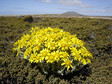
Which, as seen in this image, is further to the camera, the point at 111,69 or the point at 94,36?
the point at 94,36

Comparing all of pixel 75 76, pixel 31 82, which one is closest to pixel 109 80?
pixel 75 76

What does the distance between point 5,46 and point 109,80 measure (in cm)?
485

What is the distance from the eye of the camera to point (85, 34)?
19.1 ft

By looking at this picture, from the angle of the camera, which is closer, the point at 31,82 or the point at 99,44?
the point at 31,82

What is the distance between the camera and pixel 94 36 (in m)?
5.86

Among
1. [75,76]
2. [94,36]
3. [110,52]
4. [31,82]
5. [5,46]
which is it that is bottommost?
[31,82]

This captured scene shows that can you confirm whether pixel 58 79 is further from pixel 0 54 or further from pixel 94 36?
pixel 94 36

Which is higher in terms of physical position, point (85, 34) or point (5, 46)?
point (85, 34)

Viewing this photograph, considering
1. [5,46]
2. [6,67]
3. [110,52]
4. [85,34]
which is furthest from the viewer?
[85,34]

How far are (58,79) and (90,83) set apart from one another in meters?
1.11

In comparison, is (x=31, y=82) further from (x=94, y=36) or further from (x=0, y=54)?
(x=94, y=36)

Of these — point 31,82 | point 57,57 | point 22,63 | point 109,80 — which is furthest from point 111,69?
point 22,63

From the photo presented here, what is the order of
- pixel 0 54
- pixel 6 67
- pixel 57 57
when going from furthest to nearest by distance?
1. pixel 0 54
2. pixel 6 67
3. pixel 57 57

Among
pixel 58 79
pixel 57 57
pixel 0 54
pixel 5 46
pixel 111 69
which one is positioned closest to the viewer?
pixel 57 57
